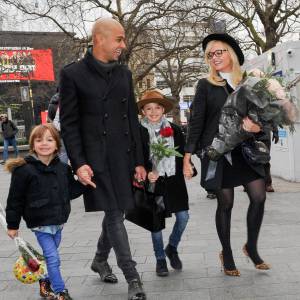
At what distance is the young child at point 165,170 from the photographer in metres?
4.09

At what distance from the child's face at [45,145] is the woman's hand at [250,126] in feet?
4.47

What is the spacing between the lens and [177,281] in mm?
3934

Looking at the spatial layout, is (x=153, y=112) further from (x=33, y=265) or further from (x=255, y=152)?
(x=33, y=265)

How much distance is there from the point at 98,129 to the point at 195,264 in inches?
62.6

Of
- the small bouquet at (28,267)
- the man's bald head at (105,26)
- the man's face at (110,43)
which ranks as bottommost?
the small bouquet at (28,267)

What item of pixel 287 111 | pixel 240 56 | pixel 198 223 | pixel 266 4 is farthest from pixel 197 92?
pixel 266 4

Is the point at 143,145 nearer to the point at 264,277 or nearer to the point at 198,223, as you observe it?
the point at 264,277

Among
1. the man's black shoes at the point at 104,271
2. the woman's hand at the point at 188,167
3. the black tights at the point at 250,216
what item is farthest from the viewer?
the woman's hand at the point at 188,167

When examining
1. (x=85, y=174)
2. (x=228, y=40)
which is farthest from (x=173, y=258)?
(x=228, y=40)

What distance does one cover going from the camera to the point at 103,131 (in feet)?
11.5

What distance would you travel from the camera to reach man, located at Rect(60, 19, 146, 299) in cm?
349

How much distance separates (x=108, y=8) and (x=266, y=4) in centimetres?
536

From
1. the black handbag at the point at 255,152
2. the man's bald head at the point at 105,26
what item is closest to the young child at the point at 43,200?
the man's bald head at the point at 105,26

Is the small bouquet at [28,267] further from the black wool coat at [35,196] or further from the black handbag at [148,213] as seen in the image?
Result: the black handbag at [148,213]
